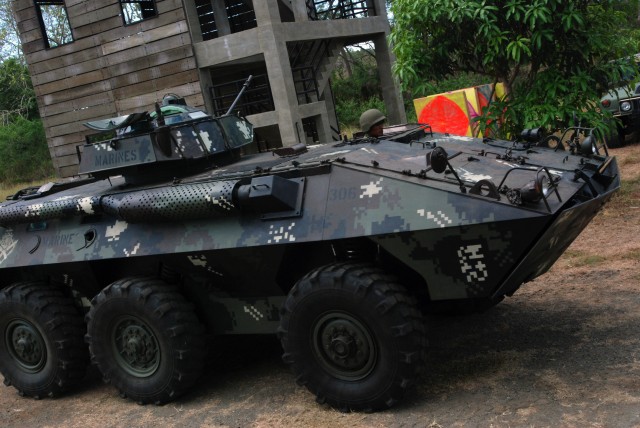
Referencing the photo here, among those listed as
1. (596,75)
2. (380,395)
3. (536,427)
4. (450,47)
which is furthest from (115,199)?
(596,75)

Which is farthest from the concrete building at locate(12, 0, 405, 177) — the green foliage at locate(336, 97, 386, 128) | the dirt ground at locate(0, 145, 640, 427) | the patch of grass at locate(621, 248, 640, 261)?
the green foliage at locate(336, 97, 386, 128)

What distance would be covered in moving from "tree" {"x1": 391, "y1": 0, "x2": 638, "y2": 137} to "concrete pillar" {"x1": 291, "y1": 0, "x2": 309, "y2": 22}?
477 cm

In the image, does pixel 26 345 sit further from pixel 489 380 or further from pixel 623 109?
pixel 623 109

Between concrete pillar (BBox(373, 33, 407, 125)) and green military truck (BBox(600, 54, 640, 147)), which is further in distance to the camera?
concrete pillar (BBox(373, 33, 407, 125))

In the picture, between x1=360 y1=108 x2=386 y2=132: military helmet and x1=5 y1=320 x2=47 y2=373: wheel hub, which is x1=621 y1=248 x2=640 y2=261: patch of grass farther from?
x1=5 y1=320 x2=47 y2=373: wheel hub

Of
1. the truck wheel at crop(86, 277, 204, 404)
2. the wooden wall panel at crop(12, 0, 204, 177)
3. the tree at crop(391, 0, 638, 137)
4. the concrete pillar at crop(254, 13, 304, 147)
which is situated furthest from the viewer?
the wooden wall panel at crop(12, 0, 204, 177)

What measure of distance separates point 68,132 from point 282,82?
467 cm

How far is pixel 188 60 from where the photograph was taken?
12664mm

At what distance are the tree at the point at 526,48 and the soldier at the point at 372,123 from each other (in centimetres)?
239

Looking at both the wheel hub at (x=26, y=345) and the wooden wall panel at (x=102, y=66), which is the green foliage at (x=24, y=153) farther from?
the wheel hub at (x=26, y=345)

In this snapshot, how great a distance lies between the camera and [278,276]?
495 centimetres

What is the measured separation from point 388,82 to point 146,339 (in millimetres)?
10304

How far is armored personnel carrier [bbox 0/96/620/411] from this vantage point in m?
4.31

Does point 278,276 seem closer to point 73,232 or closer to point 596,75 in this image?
point 73,232
